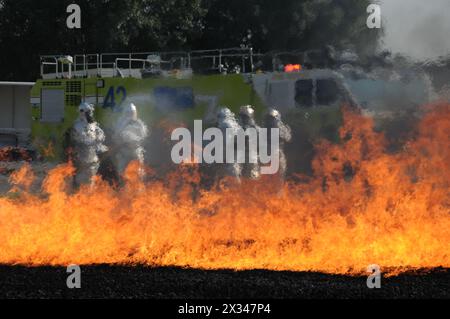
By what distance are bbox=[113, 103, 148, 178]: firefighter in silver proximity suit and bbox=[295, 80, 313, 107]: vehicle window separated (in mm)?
3119

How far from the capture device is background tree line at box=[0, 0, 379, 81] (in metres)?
26.8

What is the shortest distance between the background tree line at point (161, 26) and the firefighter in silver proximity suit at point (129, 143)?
15380mm

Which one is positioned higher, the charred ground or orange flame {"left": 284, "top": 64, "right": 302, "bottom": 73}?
orange flame {"left": 284, "top": 64, "right": 302, "bottom": 73}

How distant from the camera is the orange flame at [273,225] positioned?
7184 millimetres

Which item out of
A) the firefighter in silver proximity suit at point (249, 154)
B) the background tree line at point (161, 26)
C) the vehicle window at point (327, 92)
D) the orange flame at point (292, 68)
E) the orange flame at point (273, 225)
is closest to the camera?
the orange flame at point (273, 225)

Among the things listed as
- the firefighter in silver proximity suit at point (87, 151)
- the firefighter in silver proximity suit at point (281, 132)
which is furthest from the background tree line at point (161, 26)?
the firefighter in silver proximity suit at point (87, 151)

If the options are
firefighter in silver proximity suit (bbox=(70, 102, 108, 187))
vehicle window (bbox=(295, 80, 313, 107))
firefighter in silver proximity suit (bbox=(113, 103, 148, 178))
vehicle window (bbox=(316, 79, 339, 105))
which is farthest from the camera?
vehicle window (bbox=(295, 80, 313, 107))

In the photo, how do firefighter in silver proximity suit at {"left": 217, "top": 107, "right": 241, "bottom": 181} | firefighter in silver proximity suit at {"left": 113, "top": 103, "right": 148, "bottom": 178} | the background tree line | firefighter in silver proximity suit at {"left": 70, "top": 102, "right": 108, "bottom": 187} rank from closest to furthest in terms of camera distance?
firefighter in silver proximity suit at {"left": 217, "top": 107, "right": 241, "bottom": 181}
firefighter in silver proximity suit at {"left": 70, "top": 102, "right": 108, "bottom": 187}
firefighter in silver proximity suit at {"left": 113, "top": 103, "right": 148, "bottom": 178}
the background tree line

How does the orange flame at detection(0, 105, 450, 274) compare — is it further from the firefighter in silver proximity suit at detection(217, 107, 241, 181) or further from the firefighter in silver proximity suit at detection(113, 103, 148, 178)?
the firefighter in silver proximity suit at detection(113, 103, 148, 178)

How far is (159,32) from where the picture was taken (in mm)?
29000

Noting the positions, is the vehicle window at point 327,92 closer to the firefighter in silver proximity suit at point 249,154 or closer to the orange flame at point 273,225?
the firefighter in silver proximity suit at point 249,154

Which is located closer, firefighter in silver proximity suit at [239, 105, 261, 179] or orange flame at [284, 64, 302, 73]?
firefighter in silver proximity suit at [239, 105, 261, 179]

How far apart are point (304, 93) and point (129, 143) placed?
3.58m

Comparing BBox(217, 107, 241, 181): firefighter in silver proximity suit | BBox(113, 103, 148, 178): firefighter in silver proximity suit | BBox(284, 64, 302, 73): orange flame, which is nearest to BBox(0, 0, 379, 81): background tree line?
BBox(284, 64, 302, 73): orange flame
